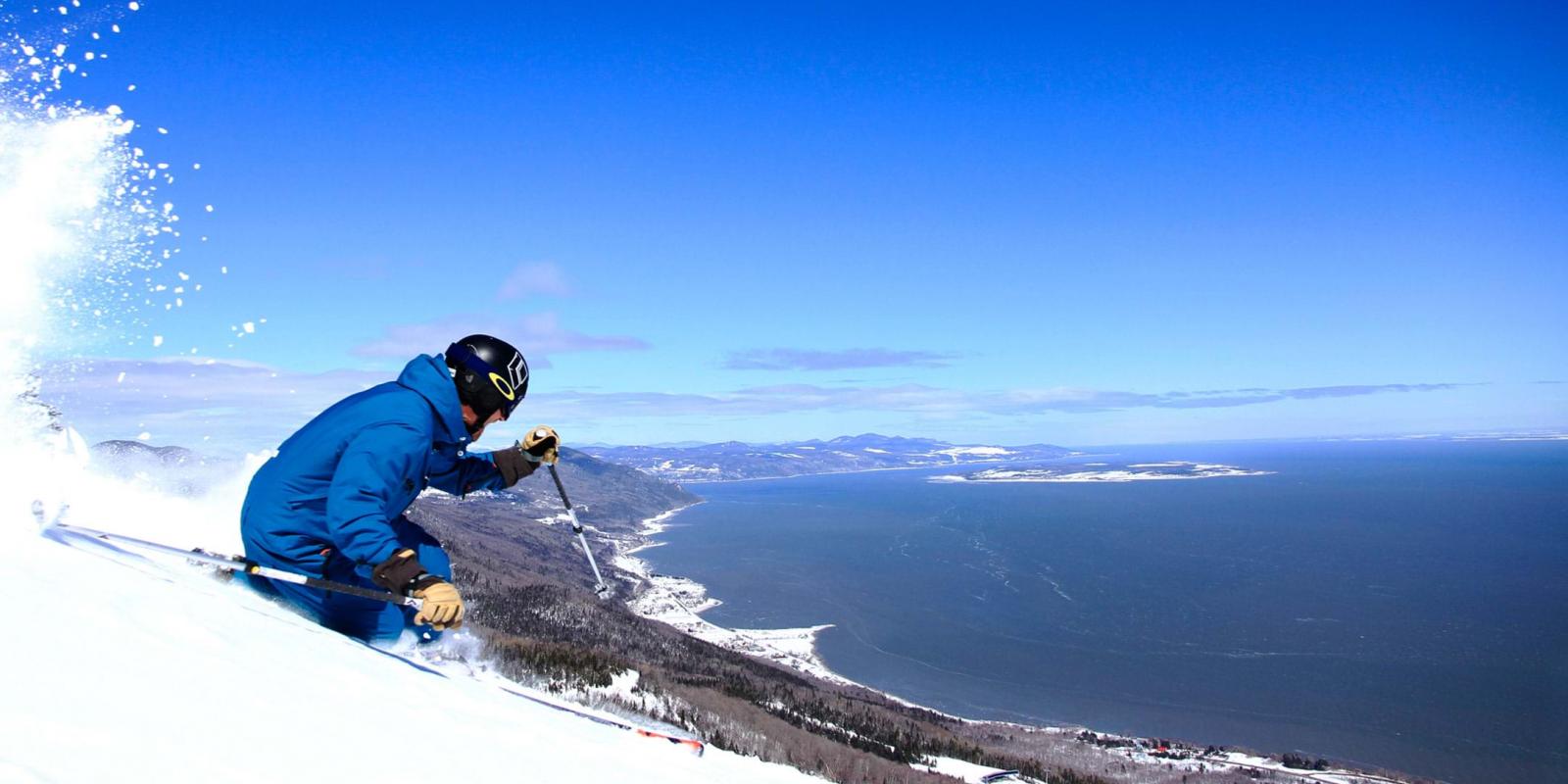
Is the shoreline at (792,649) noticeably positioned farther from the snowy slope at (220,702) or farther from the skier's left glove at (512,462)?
the snowy slope at (220,702)

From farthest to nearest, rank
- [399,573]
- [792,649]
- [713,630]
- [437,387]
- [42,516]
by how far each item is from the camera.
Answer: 1. [713,630]
2. [792,649]
3. [42,516]
4. [437,387]
5. [399,573]

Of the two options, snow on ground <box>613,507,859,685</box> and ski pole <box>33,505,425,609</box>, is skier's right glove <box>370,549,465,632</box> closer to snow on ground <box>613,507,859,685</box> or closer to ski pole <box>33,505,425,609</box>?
ski pole <box>33,505,425,609</box>

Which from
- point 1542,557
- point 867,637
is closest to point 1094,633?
point 867,637

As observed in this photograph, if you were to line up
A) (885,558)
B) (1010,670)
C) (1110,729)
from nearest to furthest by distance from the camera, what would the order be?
(1110,729) → (1010,670) → (885,558)

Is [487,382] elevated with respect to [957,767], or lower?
elevated

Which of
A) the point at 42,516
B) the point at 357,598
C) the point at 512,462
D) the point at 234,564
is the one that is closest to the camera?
the point at 42,516

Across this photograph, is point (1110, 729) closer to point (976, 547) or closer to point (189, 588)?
point (189, 588)

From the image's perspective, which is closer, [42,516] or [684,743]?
[42,516]

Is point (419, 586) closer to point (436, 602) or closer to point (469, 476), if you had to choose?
point (436, 602)

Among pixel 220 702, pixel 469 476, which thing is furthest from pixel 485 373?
pixel 220 702
